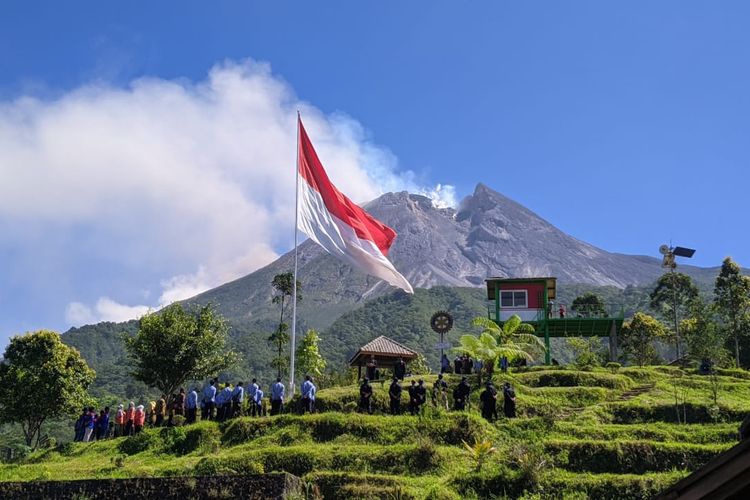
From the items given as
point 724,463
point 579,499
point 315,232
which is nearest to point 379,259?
point 315,232

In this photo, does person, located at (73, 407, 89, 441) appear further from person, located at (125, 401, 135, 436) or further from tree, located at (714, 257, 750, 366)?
tree, located at (714, 257, 750, 366)

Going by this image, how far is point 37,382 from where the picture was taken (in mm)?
31750

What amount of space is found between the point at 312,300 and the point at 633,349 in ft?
479

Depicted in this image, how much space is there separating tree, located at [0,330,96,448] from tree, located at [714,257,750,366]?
1510 inches

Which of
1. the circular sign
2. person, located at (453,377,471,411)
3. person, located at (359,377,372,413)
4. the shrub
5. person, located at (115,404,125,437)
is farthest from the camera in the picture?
the circular sign

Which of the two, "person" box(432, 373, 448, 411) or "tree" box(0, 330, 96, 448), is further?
"tree" box(0, 330, 96, 448)

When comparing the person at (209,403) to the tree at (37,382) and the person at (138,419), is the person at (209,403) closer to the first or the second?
the person at (138,419)

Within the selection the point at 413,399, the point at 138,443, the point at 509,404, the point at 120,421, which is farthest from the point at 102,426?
the point at 509,404

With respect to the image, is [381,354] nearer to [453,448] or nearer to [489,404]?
[489,404]

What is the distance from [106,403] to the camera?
53.6m

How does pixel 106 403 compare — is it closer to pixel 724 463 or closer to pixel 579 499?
pixel 579 499

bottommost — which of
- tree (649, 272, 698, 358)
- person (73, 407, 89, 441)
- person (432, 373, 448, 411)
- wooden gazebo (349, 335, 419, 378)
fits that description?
person (73, 407, 89, 441)

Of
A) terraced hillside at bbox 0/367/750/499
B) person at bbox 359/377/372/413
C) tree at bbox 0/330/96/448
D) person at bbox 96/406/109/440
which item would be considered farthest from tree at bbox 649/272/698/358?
person at bbox 96/406/109/440

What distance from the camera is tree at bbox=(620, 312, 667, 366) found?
167 feet
